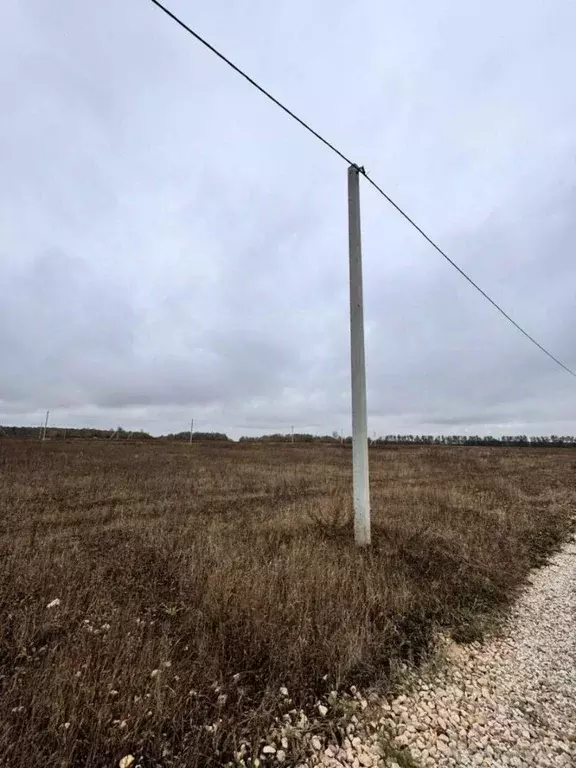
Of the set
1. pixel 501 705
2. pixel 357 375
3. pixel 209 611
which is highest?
pixel 357 375

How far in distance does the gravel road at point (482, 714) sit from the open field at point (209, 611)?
363 mm

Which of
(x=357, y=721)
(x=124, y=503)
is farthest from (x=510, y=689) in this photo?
(x=124, y=503)

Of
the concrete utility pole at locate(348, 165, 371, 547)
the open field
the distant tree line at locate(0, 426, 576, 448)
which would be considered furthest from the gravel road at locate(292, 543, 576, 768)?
the distant tree line at locate(0, 426, 576, 448)

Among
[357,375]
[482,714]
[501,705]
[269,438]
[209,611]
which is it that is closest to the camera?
[482,714]

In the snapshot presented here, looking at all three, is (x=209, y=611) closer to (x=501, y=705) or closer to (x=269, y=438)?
(x=501, y=705)

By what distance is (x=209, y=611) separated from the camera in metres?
4.40

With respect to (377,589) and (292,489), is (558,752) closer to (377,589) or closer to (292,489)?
(377,589)

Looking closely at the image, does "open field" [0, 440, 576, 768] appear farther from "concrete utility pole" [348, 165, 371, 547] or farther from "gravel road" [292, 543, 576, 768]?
"concrete utility pole" [348, 165, 371, 547]

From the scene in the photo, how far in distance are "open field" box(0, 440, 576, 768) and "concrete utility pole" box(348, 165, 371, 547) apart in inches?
25.8

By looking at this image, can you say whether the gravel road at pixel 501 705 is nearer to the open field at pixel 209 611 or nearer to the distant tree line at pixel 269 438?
the open field at pixel 209 611

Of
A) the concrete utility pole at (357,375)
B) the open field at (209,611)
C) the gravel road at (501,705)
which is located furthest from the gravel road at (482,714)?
the concrete utility pole at (357,375)

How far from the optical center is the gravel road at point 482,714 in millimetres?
2666

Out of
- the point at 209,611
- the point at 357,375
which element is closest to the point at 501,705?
the point at 209,611

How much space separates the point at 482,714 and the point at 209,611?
2809mm
